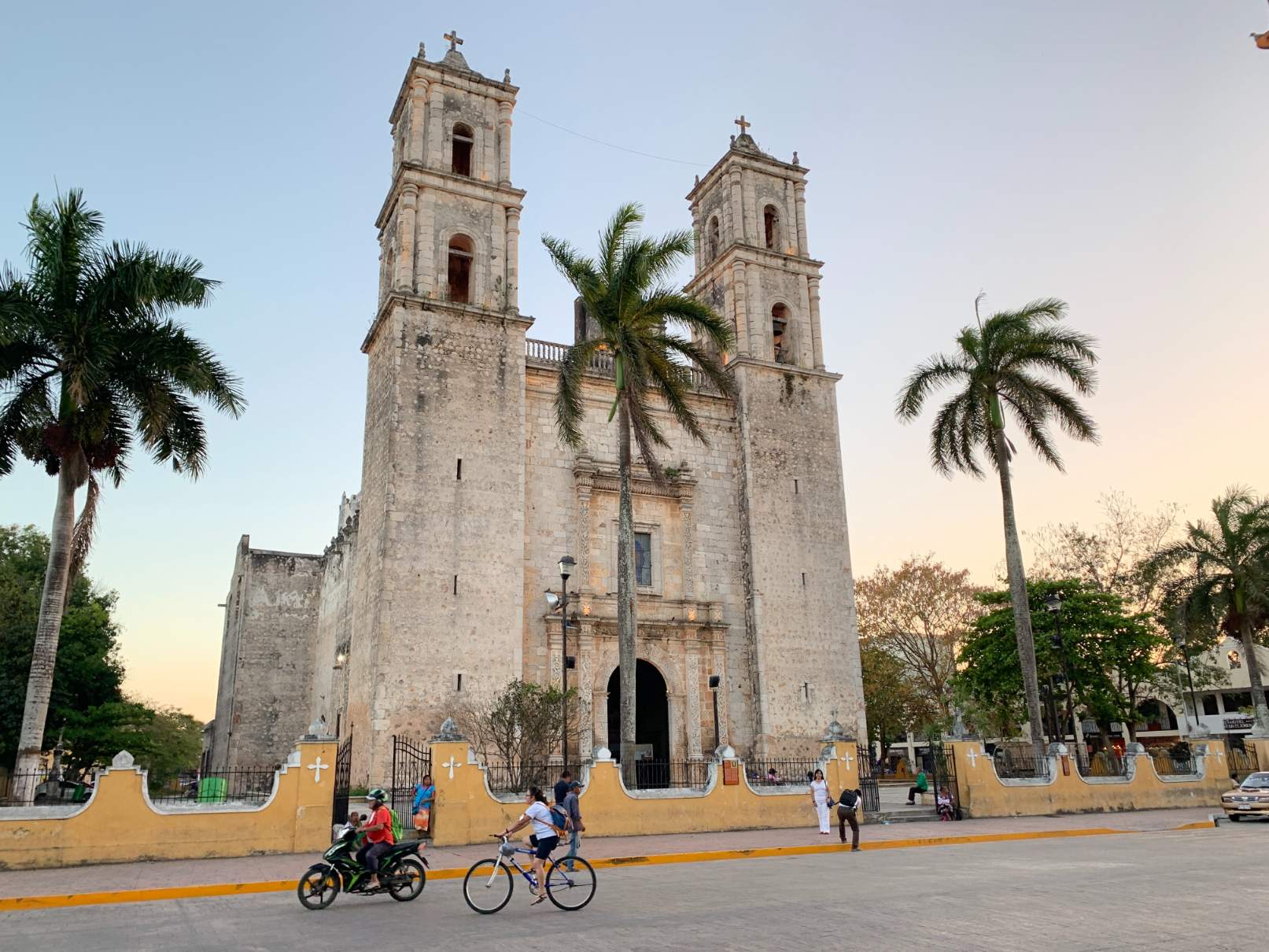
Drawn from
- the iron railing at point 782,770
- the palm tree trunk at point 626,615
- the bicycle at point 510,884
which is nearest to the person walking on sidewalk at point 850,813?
the palm tree trunk at point 626,615

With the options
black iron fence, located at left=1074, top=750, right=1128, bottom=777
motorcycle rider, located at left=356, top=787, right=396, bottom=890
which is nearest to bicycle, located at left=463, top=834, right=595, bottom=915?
motorcycle rider, located at left=356, top=787, right=396, bottom=890

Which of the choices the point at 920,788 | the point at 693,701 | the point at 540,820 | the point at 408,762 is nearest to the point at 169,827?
the point at 540,820

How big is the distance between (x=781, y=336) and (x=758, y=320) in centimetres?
168

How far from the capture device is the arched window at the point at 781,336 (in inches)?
1166

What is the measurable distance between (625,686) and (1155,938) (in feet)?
41.1

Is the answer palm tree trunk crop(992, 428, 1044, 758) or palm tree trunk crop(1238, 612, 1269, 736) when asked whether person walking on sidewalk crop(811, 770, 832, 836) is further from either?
palm tree trunk crop(1238, 612, 1269, 736)

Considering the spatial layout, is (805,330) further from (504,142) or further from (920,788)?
(920,788)

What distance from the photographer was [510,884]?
363 inches

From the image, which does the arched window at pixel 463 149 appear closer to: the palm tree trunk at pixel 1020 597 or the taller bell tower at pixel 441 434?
the taller bell tower at pixel 441 434

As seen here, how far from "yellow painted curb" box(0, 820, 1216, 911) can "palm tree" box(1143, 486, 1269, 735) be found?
1291cm

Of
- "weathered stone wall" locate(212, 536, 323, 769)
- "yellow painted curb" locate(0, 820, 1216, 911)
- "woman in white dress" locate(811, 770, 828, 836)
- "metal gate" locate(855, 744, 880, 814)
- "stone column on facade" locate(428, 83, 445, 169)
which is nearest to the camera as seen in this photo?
"yellow painted curb" locate(0, 820, 1216, 911)

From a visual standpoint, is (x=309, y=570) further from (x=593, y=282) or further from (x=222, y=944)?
(x=222, y=944)

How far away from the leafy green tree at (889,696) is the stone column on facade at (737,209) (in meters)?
19.0

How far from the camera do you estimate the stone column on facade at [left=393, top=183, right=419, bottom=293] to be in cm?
2448
